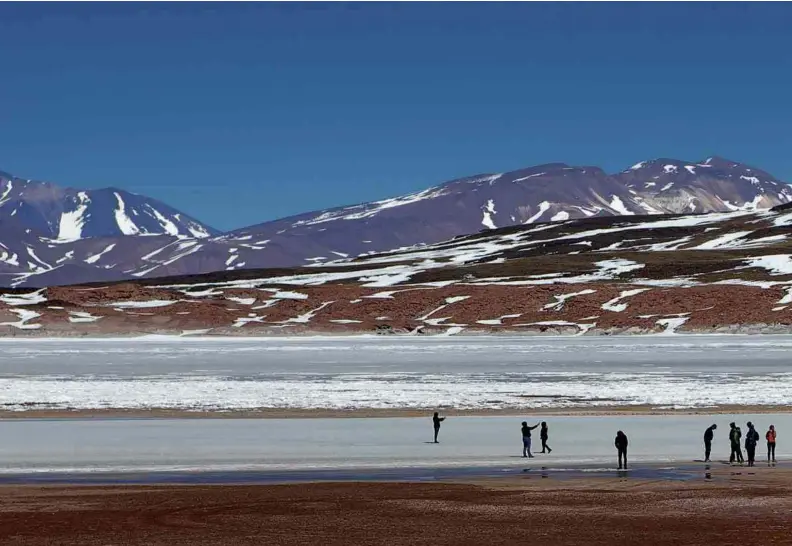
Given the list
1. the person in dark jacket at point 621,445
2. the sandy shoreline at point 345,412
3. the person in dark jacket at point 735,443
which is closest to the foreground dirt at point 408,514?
the person in dark jacket at point 621,445

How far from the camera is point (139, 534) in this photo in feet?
70.1

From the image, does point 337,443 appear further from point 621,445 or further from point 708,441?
point 708,441

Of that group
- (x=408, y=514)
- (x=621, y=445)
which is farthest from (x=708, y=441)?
(x=408, y=514)

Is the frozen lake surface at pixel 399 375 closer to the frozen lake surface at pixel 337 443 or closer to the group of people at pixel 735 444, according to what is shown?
the frozen lake surface at pixel 337 443

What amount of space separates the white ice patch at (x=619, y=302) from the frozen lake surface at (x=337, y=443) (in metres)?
84.7

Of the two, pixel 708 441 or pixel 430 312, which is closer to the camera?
pixel 708 441

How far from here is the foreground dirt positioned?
21141 millimetres

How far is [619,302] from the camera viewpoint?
127438 millimetres

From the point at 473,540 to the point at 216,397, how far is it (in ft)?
91.7

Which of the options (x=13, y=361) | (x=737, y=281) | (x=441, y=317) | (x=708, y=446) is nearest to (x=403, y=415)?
(x=708, y=446)

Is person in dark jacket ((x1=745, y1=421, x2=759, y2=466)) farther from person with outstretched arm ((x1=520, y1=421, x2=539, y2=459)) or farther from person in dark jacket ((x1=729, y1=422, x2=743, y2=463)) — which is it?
person with outstretched arm ((x1=520, y1=421, x2=539, y2=459))

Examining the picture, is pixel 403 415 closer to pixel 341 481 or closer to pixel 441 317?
pixel 341 481

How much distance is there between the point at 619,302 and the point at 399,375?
7266cm

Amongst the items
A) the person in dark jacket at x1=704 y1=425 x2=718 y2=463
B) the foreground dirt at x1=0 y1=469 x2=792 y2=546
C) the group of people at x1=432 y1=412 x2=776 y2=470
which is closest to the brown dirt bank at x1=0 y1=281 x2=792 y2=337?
the group of people at x1=432 y1=412 x2=776 y2=470
